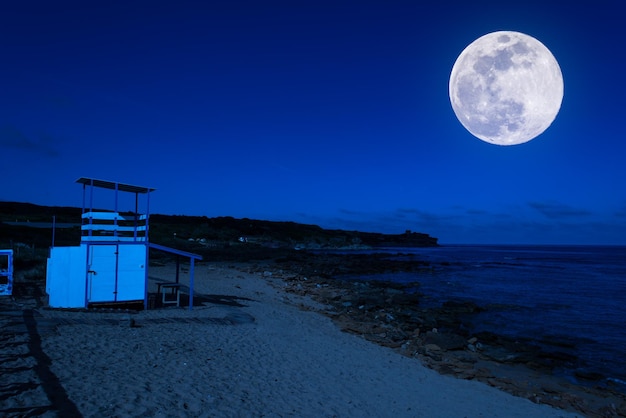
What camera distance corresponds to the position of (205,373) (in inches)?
343

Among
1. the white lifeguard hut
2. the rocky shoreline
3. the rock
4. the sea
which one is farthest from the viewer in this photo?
the rock

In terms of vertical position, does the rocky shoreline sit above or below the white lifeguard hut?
below

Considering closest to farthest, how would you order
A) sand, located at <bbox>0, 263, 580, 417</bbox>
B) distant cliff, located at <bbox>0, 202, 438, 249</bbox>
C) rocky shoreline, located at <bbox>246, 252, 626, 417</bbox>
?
sand, located at <bbox>0, 263, 580, 417</bbox>
rocky shoreline, located at <bbox>246, 252, 626, 417</bbox>
distant cliff, located at <bbox>0, 202, 438, 249</bbox>

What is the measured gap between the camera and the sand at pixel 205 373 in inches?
271

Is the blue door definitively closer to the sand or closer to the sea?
the sand

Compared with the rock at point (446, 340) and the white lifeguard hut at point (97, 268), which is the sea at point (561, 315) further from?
the white lifeguard hut at point (97, 268)

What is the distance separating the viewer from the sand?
22.6 feet

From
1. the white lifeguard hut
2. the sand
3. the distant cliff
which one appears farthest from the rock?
the distant cliff

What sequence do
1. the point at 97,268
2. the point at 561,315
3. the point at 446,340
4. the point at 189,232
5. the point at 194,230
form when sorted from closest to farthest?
1. the point at 97,268
2. the point at 446,340
3. the point at 561,315
4. the point at 189,232
5. the point at 194,230

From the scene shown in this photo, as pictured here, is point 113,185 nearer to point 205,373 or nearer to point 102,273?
point 102,273

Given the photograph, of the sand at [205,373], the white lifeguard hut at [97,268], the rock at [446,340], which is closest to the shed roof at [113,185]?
the white lifeguard hut at [97,268]

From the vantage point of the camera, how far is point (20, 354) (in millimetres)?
8211

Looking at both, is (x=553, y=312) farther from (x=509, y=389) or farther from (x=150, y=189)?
(x=150, y=189)

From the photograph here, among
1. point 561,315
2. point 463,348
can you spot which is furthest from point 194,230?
point 463,348
